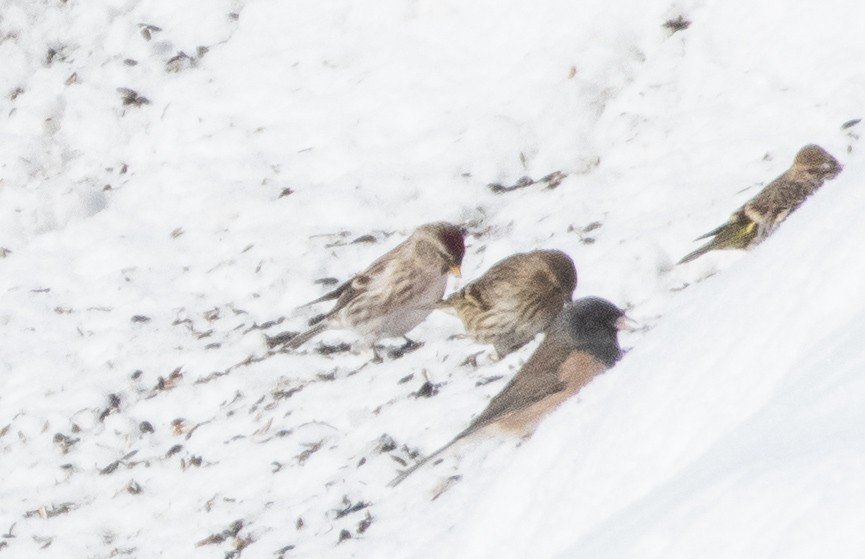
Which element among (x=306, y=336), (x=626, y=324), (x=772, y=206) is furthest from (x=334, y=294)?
(x=772, y=206)

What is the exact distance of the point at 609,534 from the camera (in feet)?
7.32

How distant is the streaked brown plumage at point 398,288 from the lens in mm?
6480

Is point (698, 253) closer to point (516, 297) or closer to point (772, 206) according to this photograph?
point (772, 206)

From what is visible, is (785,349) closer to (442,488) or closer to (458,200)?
(442,488)

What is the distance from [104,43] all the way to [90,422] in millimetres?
3122

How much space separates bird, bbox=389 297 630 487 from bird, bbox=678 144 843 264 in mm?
522

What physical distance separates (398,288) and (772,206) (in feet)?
5.59

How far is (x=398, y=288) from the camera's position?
6652 mm

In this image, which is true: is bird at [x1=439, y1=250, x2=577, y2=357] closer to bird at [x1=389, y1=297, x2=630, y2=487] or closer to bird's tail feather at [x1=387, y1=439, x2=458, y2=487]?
bird at [x1=389, y1=297, x2=630, y2=487]

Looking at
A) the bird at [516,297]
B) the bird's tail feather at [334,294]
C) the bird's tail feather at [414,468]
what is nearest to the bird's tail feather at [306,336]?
the bird's tail feather at [334,294]

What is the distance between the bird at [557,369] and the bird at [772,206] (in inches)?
20.5

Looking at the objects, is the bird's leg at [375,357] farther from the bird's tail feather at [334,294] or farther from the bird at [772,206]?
the bird at [772,206]

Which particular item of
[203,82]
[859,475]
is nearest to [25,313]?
[203,82]

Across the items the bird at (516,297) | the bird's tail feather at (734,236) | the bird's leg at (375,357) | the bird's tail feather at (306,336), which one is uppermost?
the bird's tail feather at (734,236)
